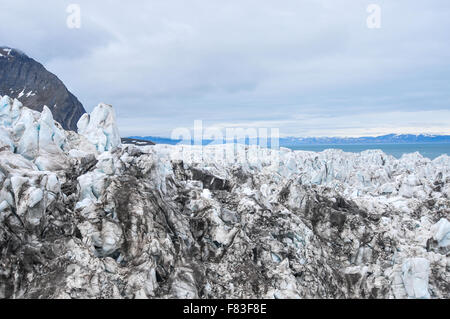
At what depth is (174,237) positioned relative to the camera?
19.3 metres

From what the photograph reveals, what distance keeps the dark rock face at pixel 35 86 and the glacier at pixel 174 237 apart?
480 feet

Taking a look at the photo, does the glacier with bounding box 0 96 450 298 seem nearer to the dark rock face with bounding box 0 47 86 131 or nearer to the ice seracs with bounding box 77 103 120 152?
the ice seracs with bounding box 77 103 120 152

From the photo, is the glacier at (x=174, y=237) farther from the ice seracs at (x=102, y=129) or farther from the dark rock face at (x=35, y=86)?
the dark rock face at (x=35, y=86)

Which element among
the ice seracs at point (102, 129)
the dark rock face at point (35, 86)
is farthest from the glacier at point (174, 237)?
the dark rock face at point (35, 86)

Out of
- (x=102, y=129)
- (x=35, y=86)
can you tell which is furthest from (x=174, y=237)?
(x=35, y=86)

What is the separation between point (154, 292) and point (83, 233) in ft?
15.1

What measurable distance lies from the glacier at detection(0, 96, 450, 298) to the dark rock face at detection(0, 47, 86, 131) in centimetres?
14622

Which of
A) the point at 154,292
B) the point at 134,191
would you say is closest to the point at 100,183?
the point at 134,191

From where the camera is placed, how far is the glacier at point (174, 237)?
1617 centimetres

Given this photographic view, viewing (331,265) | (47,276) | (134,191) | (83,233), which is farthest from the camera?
(331,265)

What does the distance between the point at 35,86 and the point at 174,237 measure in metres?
182
